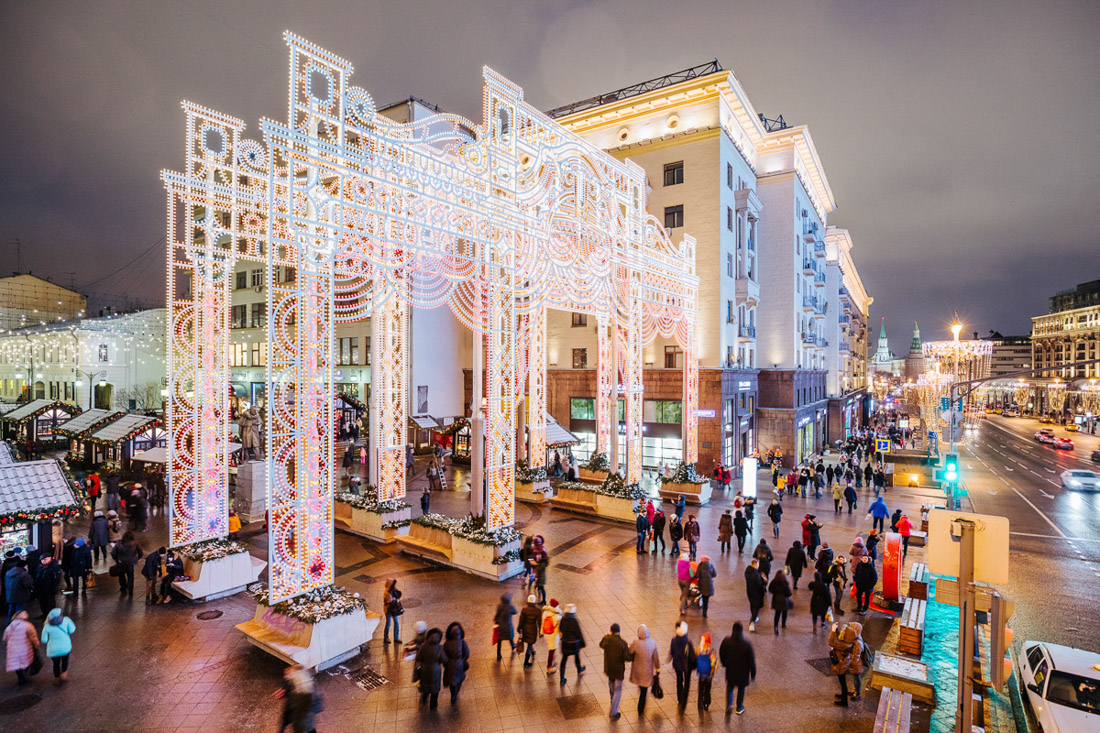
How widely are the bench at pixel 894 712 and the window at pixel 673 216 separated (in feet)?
85.7

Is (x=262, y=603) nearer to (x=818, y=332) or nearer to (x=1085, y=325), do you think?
(x=818, y=332)

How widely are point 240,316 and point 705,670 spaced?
158 feet

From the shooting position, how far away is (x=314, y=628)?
8.90 metres

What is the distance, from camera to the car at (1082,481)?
27141mm

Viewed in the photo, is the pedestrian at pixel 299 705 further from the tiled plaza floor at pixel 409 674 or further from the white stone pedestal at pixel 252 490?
the white stone pedestal at pixel 252 490

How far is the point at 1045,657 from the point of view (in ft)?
27.5

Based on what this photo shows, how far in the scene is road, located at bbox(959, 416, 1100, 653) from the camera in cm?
1212

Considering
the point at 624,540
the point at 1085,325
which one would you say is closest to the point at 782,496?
the point at 624,540

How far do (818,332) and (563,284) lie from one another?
34855 millimetres

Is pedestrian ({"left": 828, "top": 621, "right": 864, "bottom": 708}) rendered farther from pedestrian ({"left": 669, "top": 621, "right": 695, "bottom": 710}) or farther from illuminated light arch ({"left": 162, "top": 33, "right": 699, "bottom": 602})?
illuminated light arch ({"left": 162, "top": 33, "right": 699, "bottom": 602})

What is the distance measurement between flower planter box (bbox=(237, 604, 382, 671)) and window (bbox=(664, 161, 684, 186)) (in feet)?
92.5

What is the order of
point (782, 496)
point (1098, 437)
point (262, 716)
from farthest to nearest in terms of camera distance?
point (1098, 437), point (782, 496), point (262, 716)

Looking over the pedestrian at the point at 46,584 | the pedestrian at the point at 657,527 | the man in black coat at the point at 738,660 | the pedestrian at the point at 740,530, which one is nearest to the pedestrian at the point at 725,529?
the pedestrian at the point at 740,530

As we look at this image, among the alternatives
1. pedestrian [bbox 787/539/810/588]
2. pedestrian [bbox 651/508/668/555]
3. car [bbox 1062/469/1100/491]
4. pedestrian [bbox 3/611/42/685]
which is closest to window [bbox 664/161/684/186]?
pedestrian [bbox 651/508/668/555]
